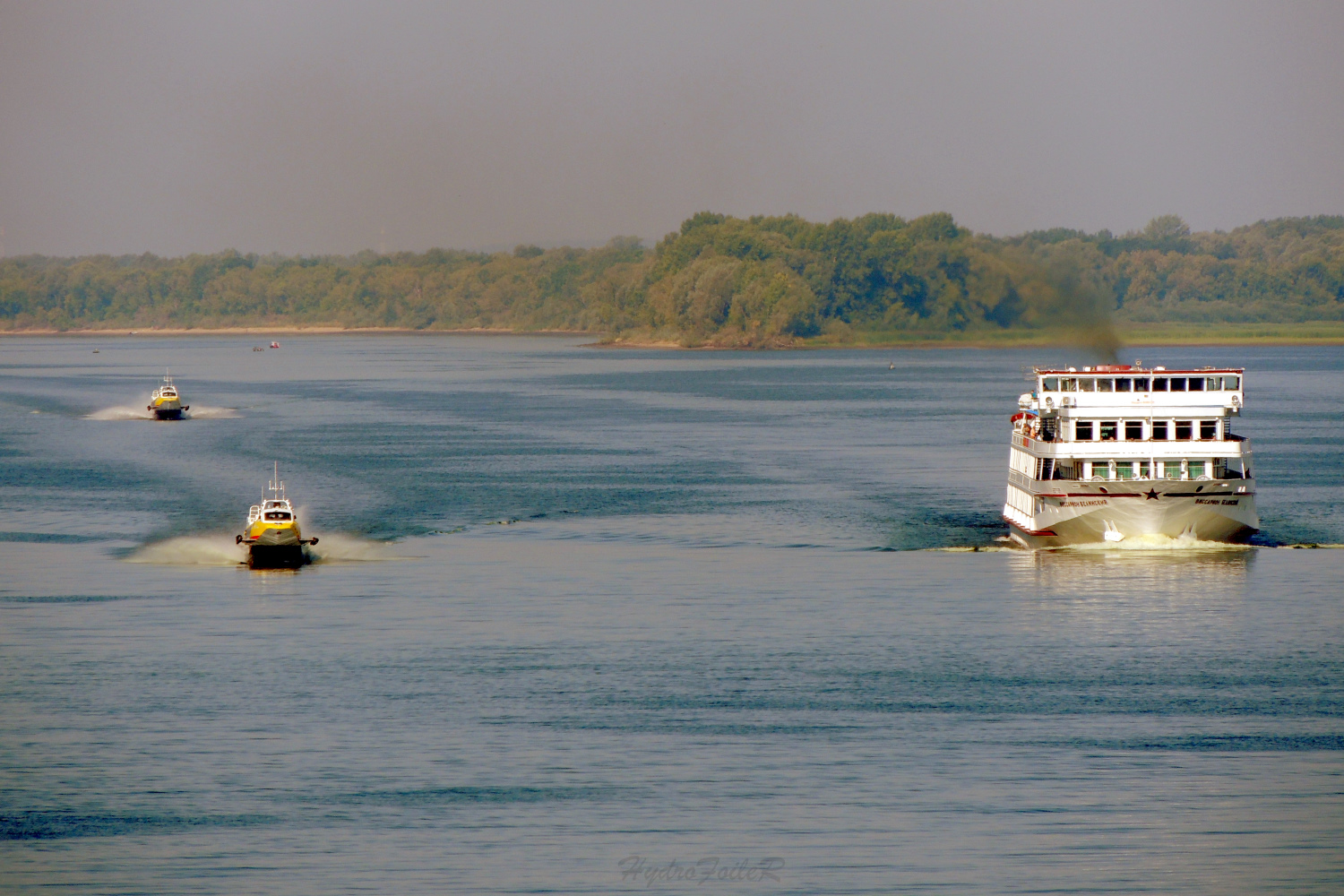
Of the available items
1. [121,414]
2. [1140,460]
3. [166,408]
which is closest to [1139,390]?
[1140,460]

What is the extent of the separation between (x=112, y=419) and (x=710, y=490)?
93379 mm

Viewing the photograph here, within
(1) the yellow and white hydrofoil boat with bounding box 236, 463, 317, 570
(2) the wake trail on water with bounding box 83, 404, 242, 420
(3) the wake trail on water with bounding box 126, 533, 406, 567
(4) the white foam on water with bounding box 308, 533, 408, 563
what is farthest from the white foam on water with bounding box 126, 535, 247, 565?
(2) the wake trail on water with bounding box 83, 404, 242, 420

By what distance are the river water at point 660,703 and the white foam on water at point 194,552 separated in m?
0.39

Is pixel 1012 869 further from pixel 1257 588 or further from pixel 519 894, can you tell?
A: pixel 1257 588

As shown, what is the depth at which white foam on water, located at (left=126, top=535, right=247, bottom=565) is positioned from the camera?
272 feet

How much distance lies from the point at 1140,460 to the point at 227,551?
46.9 m

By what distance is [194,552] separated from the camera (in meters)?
85.4

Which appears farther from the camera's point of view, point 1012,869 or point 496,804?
point 496,804

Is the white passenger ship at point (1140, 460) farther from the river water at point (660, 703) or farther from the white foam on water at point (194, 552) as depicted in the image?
the white foam on water at point (194, 552)

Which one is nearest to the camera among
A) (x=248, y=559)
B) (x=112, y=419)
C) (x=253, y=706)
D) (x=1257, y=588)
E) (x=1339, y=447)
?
(x=253, y=706)

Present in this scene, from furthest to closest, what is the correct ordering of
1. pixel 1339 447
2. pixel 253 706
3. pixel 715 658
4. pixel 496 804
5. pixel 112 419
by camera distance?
1. pixel 112 419
2. pixel 1339 447
3. pixel 715 658
4. pixel 253 706
5. pixel 496 804

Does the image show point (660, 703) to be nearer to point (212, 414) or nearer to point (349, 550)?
point (349, 550)

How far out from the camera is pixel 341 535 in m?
91.3

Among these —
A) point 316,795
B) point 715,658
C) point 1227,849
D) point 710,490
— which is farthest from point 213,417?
point 1227,849
